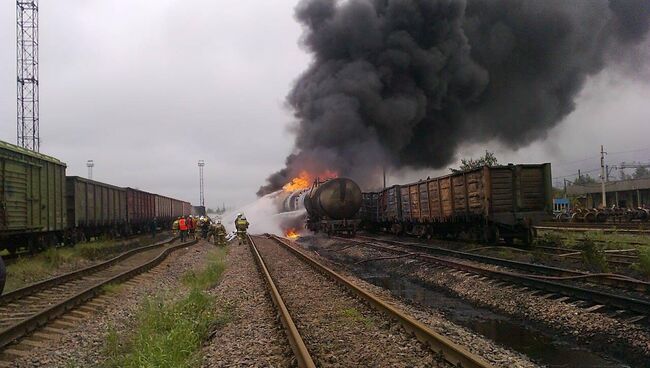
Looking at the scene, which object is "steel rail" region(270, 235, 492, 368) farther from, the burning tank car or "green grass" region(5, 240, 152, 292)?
the burning tank car

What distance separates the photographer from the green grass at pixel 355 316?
7333mm

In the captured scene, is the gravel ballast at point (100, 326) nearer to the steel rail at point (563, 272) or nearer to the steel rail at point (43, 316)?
the steel rail at point (43, 316)

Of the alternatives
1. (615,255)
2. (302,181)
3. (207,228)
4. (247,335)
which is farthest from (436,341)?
(302,181)

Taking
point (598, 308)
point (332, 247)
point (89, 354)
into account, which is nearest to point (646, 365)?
point (598, 308)

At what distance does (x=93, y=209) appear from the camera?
77.6ft

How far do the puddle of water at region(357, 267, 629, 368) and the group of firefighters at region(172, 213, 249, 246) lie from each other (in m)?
16.0

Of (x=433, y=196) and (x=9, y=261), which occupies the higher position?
(x=433, y=196)

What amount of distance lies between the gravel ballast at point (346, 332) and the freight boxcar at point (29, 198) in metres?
8.20

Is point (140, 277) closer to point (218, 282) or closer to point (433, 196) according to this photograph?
point (218, 282)

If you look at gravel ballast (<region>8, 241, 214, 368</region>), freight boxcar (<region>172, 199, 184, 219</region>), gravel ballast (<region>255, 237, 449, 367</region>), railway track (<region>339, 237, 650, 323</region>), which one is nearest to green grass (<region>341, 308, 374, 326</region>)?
gravel ballast (<region>255, 237, 449, 367</region>)

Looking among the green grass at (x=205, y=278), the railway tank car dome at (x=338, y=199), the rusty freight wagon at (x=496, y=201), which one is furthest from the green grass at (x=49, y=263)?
the rusty freight wagon at (x=496, y=201)

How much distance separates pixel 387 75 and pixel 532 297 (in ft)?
90.3

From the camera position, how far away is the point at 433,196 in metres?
20.9

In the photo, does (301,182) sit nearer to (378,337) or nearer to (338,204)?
(338,204)
